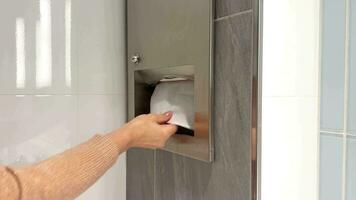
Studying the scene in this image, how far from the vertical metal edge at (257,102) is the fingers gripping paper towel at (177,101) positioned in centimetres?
17

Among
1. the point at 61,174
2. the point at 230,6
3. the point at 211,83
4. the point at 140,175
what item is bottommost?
the point at 140,175

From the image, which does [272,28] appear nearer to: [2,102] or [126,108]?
[126,108]

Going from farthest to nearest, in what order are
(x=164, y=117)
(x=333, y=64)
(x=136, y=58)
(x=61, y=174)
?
(x=136, y=58), (x=164, y=117), (x=333, y=64), (x=61, y=174)

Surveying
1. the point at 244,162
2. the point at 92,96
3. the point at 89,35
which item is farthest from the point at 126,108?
the point at 244,162

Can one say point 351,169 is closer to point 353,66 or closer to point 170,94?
point 353,66

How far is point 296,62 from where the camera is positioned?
23.8 inches

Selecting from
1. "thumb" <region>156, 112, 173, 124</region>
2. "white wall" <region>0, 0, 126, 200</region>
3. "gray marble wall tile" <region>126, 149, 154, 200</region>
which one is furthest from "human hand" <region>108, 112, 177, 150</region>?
"white wall" <region>0, 0, 126, 200</region>

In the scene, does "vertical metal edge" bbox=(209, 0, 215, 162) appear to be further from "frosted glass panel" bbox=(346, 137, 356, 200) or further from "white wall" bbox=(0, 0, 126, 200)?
"white wall" bbox=(0, 0, 126, 200)

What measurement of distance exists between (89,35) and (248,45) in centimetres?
52

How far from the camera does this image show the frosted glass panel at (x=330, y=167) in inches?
23.0

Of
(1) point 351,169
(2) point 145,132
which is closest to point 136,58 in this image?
(2) point 145,132

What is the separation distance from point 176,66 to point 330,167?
331 millimetres

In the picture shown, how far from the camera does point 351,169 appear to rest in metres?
0.56

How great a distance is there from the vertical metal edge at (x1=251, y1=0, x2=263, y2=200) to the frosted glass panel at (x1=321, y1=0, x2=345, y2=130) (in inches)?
4.7
